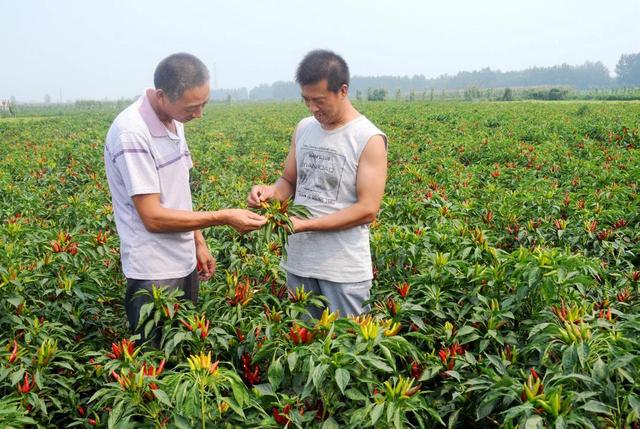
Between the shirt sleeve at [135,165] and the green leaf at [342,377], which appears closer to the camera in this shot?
the green leaf at [342,377]

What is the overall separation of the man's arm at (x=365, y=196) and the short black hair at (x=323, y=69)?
1.01ft

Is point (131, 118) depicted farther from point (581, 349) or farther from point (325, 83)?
point (581, 349)

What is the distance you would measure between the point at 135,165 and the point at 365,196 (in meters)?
1.02

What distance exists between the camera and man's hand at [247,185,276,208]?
2.52m

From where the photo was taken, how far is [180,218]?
226cm

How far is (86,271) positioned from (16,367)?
0.97 m

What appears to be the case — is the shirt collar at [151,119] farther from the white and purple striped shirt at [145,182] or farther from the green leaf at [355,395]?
the green leaf at [355,395]

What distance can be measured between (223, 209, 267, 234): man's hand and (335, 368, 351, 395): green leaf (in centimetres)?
98

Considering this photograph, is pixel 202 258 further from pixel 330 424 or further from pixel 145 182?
pixel 330 424

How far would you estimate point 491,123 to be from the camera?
17219 mm

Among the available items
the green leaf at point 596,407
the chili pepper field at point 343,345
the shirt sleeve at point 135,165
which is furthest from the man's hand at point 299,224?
the green leaf at point 596,407

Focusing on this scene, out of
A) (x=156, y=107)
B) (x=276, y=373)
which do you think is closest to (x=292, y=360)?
(x=276, y=373)

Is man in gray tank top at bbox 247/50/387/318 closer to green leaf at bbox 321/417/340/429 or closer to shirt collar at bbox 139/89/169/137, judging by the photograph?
shirt collar at bbox 139/89/169/137

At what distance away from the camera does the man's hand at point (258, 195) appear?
8.26 ft
